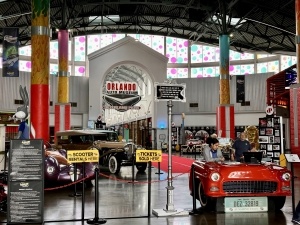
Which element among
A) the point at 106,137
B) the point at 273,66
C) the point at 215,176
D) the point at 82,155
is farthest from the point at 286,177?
the point at 273,66

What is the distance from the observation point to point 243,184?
755 cm

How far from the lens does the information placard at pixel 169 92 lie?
26.0 ft

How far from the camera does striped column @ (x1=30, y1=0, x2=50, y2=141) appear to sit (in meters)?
16.8

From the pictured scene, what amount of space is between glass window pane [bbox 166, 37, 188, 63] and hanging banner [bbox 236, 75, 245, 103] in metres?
6.76

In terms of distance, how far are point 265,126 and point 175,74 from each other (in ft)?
70.5

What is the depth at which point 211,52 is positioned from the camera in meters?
41.0

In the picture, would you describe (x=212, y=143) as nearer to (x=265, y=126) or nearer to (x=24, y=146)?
(x=24, y=146)

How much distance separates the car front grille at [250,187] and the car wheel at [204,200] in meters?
0.58

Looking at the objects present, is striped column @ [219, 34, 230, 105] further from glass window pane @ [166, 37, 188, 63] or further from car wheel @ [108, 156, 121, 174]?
glass window pane @ [166, 37, 188, 63]

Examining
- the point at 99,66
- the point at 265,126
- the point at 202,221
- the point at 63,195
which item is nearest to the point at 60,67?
the point at 99,66

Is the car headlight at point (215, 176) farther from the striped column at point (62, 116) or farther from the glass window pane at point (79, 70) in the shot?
the glass window pane at point (79, 70)

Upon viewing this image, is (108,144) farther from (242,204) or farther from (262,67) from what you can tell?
(262,67)

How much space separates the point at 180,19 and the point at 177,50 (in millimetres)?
8235

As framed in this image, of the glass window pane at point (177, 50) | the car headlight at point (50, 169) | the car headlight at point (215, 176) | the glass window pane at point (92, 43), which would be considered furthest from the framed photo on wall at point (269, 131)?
the glass window pane at point (92, 43)
